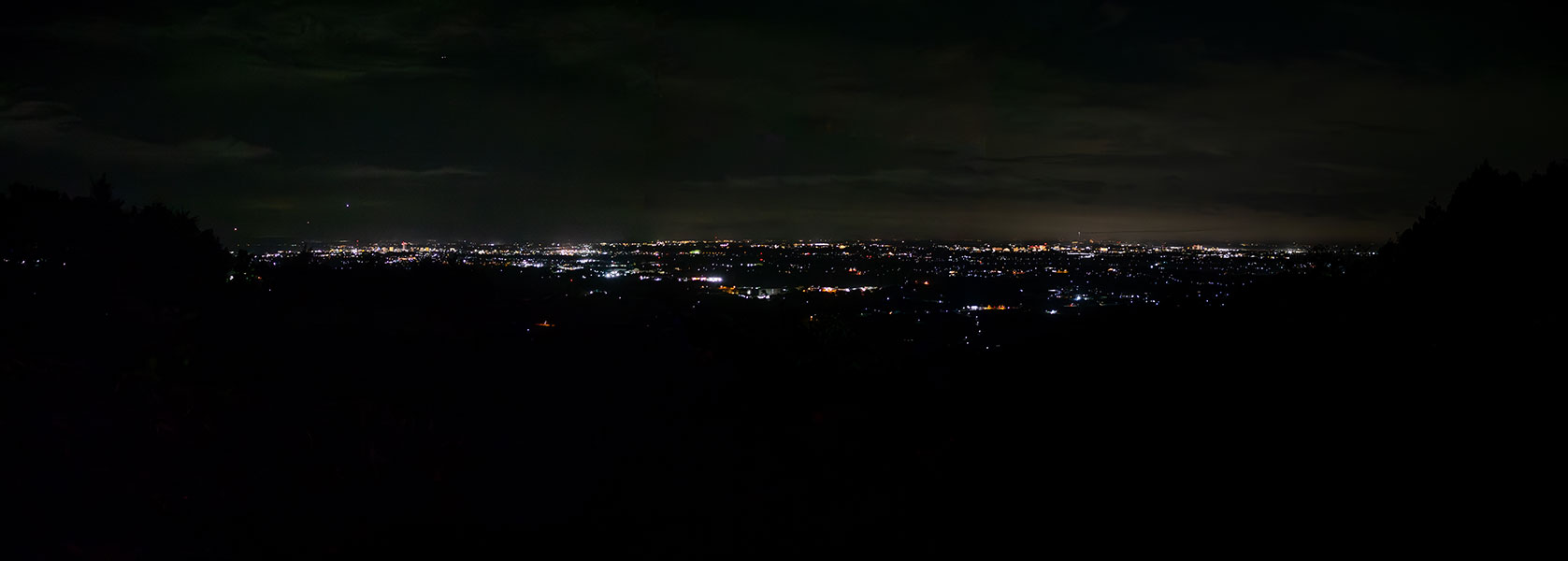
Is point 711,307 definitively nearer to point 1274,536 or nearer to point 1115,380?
point 1115,380

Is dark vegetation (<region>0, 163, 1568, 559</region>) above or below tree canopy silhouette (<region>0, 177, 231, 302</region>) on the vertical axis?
below

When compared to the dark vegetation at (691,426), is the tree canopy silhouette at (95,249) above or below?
above

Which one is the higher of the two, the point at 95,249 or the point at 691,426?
the point at 95,249

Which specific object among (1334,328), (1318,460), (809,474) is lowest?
(809,474)

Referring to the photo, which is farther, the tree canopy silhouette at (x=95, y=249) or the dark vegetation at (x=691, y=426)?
the tree canopy silhouette at (x=95, y=249)

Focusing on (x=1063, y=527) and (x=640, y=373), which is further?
(x=640, y=373)

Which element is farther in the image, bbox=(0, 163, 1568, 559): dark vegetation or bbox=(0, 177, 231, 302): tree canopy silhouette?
bbox=(0, 177, 231, 302): tree canopy silhouette

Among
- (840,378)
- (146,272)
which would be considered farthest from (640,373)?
(146,272)

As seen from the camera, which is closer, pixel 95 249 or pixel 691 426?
pixel 691 426
